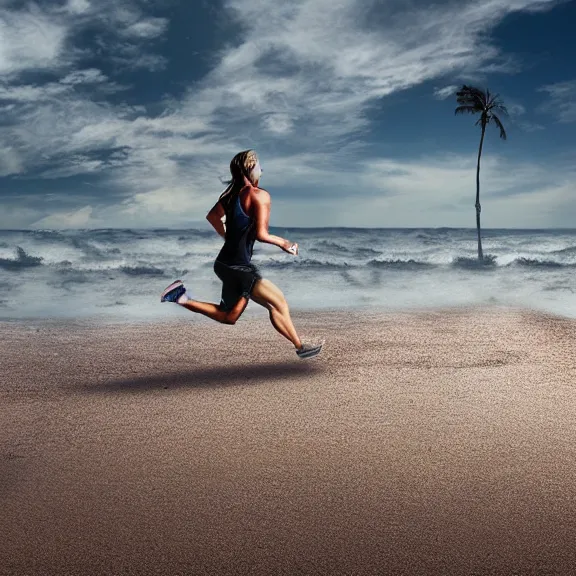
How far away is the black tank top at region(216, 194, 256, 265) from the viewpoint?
6.14 metres

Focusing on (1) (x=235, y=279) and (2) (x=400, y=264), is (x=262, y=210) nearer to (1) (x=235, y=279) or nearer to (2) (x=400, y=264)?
(1) (x=235, y=279)

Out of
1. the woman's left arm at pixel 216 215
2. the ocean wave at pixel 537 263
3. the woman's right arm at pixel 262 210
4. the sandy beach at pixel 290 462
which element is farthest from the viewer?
the ocean wave at pixel 537 263

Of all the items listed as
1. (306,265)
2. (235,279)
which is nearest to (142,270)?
(306,265)

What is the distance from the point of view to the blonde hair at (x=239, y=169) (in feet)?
19.6

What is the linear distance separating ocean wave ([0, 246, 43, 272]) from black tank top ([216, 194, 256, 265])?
906 inches

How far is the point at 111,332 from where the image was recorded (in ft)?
37.3

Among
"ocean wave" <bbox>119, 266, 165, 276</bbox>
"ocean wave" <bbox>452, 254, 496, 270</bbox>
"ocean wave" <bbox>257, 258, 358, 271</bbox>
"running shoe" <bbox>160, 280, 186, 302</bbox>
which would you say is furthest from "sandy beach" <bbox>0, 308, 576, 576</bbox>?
"ocean wave" <bbox>452, 254, 496, 270</bbox>

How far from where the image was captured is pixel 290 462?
15.7ft

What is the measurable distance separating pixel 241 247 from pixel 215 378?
6.36ft

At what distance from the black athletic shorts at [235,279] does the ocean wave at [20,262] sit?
898 inches

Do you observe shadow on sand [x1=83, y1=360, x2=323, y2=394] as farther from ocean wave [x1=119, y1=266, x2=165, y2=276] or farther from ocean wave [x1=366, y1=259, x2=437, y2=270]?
ocean wave [x1=366, y1=259, x2=437, y2=270]

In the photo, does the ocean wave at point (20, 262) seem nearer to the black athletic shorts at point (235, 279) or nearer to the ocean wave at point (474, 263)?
the ocean wave at point (474, 263)

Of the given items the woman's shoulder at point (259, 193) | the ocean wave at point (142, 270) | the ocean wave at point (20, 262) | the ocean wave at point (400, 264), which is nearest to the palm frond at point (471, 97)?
the ocean wave at point (400, 264)

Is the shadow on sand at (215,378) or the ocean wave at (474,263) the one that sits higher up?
the ocean wave at (474,263)
